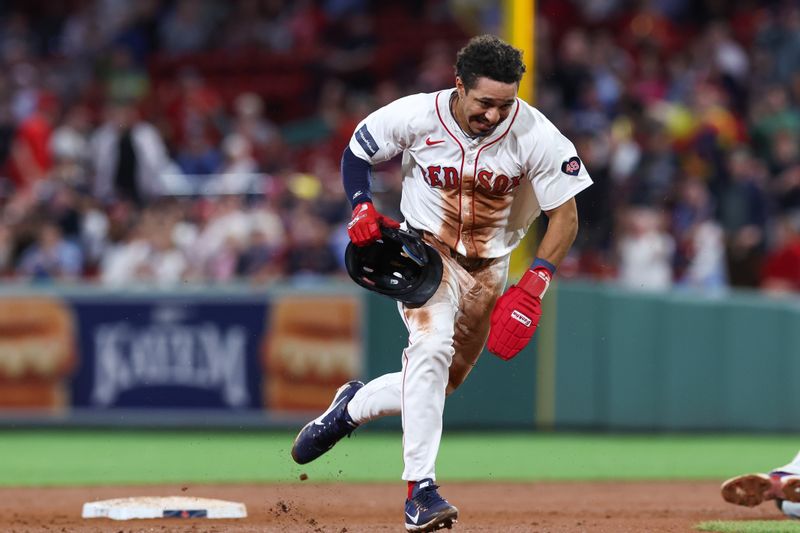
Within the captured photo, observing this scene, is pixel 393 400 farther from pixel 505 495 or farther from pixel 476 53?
pixel 505 495

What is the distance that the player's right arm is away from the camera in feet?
20.4

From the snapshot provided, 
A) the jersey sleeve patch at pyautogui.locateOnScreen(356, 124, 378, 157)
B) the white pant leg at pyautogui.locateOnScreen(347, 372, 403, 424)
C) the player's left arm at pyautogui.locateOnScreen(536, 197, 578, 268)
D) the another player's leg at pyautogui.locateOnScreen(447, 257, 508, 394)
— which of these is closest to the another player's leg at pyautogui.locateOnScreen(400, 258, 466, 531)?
the another player's leg at pyautogui.locateOnScreen(447, 257, 508, 394)

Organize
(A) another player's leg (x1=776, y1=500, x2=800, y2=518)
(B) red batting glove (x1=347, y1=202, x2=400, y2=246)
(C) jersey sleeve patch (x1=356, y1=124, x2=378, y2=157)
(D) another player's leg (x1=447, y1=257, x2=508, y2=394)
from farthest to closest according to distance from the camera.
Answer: (A) another player's leg (x1=776, y1=500, x2=800, y2=518), (D) another player's leg (x1=447, y1=257, x2=508, y2=394), (C) jersey sleeve patch (x1=356, y1=124, x2=378, y2=157), (B) red batting glove (x1=347, y1=202, x2=400, y2=246)

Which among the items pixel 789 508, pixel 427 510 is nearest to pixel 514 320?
pixel 427 510

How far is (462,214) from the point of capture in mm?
6375

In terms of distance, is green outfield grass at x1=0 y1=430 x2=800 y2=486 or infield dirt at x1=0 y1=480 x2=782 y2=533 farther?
green outfield grass at x1=0 y1=430 x2=800 y2=486

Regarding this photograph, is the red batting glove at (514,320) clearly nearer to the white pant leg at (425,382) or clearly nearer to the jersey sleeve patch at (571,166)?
the white pant leg at (425,382)

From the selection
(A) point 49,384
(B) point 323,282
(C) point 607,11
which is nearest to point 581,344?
(B) point 323,282

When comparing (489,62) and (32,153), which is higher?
(32,153)

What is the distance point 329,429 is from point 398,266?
92 centimetres

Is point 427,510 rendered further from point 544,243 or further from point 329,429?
point 544,243

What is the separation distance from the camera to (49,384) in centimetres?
1162

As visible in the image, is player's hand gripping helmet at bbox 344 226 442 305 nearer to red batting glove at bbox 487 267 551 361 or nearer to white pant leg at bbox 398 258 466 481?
white pant leg at bbox 398 258 466 481

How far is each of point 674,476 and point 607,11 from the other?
8.52 m
